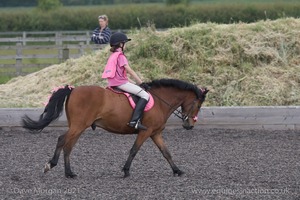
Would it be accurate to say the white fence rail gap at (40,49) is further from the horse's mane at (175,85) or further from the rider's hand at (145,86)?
the rider's hand at (145,86)

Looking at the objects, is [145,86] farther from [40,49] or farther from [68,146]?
[40,49]

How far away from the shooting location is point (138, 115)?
9672mm

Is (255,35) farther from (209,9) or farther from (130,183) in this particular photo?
(209,9)

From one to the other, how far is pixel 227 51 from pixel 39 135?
4.46 metres

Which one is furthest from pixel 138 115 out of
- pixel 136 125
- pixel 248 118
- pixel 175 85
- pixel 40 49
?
pixel 40 49

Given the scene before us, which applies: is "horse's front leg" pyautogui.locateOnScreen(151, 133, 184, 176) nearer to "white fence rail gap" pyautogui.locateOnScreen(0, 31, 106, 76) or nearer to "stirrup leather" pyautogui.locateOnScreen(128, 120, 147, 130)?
"stirrup leather" pyautogui.locateOnScreen(128, 120, 147, 130)

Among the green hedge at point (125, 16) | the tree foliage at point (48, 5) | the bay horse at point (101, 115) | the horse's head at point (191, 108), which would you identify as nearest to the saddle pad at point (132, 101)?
the bay horse at point (101, 115)

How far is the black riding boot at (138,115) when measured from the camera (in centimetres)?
966

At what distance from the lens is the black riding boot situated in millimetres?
9656

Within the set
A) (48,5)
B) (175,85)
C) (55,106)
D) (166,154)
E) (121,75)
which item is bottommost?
(48,5)

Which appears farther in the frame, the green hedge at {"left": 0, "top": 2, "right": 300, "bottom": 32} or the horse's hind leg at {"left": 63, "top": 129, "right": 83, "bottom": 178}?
the green hedge at {"left": 0, "top": 2, "right": 300, "bottom": 32}

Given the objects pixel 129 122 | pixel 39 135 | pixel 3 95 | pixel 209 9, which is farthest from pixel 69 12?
pixel 129 122

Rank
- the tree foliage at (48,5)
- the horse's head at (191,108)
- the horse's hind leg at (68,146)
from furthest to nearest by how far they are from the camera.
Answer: the tree foliage at (48,5)
the horse's head at (191,108)
the horse's hind leg at (68,146)

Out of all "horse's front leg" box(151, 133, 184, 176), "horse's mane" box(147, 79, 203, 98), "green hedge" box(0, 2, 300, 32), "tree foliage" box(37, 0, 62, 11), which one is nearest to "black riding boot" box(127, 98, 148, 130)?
"horse's front leg" box(151, 133, 184, 176)
